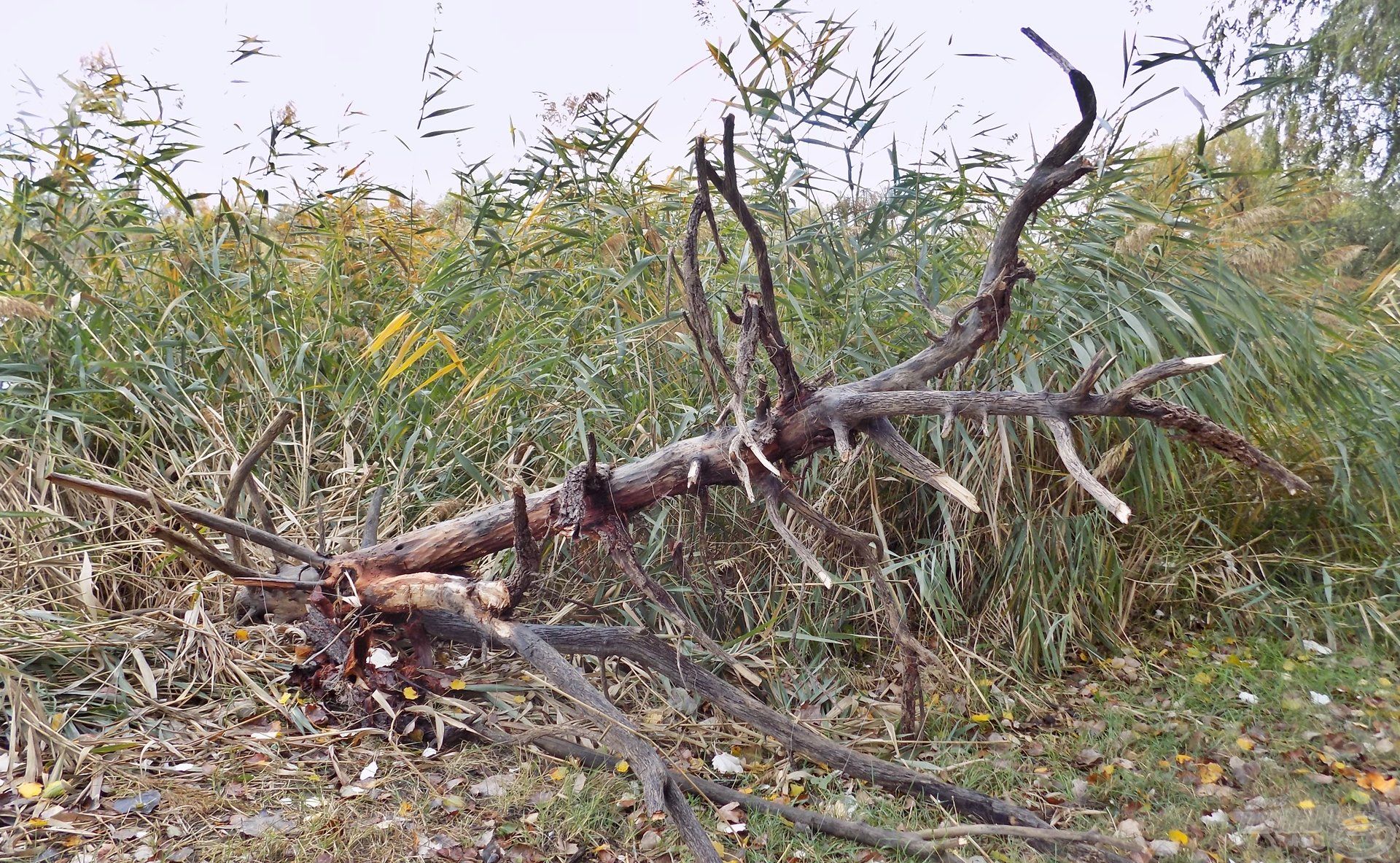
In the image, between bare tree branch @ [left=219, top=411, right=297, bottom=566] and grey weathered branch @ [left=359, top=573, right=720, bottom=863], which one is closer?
grey weathered branch @ [left=359, top=573, right=720, bottom=863]

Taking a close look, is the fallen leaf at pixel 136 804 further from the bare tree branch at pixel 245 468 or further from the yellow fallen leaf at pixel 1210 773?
the yellow fallen leaf at pixel 1210 773

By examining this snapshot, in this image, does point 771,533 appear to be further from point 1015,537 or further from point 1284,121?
point 1284,121

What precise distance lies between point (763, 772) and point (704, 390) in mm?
1214

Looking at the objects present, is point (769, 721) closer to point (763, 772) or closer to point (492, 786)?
point (763, 772)

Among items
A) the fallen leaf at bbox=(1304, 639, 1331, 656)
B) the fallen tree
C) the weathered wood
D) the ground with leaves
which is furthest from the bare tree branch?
the fallen leaf at bbox=(1304, 639, 1331, 656)

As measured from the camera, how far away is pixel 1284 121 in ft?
23.2

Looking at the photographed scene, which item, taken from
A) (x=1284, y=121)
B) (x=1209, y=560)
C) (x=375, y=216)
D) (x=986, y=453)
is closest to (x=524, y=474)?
(x=986, y=453)

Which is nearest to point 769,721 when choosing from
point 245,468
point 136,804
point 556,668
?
point 556,668

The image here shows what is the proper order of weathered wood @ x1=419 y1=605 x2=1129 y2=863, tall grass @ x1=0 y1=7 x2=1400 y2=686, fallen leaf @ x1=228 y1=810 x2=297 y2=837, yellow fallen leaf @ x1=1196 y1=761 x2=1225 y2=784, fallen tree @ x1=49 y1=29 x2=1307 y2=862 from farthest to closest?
1. tall grass @ x1=0 y1=7 x2=1400 y2=686
2. yellow fallen leaf @ x1=1196 y1=761 x2=1225 y2=784
3. weathered wood @ x1=419 y1=605 x2=1129 y2=863
4. fallen leaf @ x1=228 y1=810 x2=297 y2=837
5. fallen tree @ x1=49 y1=29 x2=1307 y2=862

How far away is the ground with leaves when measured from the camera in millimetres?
1829

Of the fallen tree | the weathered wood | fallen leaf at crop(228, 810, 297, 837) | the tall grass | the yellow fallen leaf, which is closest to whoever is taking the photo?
the fallen tree

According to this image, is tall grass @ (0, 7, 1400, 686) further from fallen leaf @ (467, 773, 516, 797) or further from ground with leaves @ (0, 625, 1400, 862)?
fallen leaf @ (467, 773, 516, 797)

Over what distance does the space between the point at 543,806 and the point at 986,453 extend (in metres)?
1.59

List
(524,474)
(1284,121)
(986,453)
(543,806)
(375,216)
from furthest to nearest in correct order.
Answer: (1284,121)
(375,216)
(524,474)
(986,453)
(543,806)
